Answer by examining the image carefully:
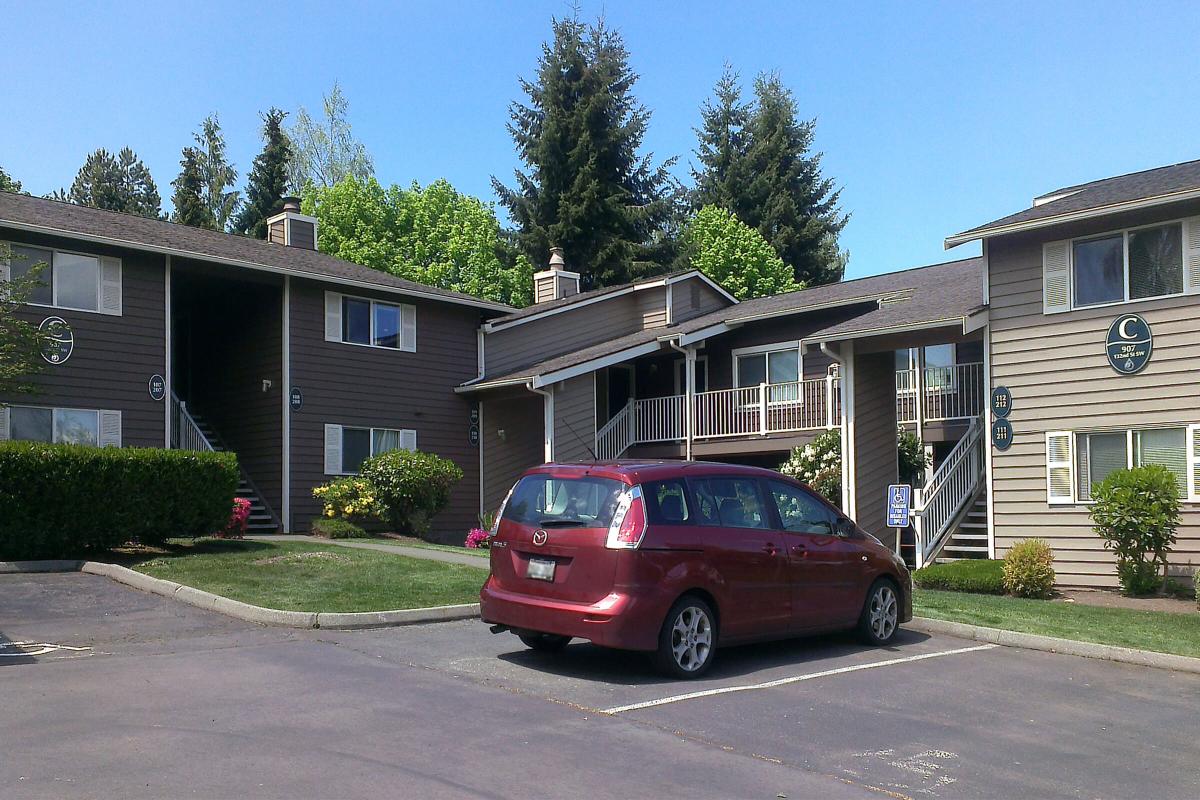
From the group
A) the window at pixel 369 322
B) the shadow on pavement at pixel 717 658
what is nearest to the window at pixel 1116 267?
the shadow on pavement at pixel 717 658

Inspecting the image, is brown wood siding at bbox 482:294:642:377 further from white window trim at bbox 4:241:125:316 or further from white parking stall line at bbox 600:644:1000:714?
white parking stall line at bbox 600:644:1000:714

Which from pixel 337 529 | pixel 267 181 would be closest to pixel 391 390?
pixel 337 529

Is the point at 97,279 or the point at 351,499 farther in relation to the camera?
the point at 351,499

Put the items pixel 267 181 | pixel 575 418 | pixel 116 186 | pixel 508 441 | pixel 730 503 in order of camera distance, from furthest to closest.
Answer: pixel 116 186
pixel 267 181
pixel 508 441
pixel 575 418
pixel 730 503

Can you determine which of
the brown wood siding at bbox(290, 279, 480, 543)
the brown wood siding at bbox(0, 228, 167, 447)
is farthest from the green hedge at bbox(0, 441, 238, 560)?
the brown wood siding at bbox(290, 279, 480, 543)

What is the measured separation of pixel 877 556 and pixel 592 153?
119 ft

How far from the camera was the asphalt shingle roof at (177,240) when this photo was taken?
19156 millimetres

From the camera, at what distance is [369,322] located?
23750mm

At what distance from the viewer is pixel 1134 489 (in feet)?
50.0

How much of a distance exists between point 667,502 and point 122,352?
14.3 m

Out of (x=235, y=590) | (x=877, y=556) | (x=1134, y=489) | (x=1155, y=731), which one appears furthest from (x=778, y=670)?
(x=1134, y=489)

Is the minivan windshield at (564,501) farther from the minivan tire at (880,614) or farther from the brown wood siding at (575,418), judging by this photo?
the brown wood siding at (575,418)

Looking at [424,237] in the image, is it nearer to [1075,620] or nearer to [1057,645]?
[1075,620]

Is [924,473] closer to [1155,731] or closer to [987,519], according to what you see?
[987,519]
